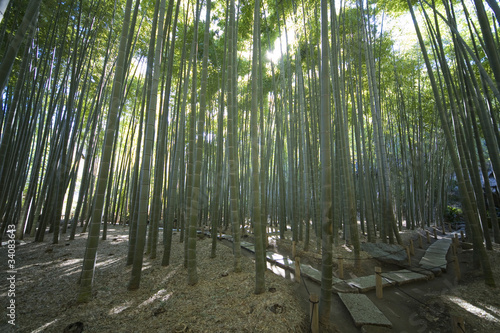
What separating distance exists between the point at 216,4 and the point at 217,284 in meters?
6.23

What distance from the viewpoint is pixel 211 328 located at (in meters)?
2.06

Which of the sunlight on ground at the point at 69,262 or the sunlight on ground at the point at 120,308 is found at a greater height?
the sunlight on ground at the point at 69,262

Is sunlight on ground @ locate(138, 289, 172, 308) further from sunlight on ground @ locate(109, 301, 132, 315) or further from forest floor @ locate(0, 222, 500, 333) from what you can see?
sunlight on ground @ locate(109, 301, 132, 315)

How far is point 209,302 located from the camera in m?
2.53

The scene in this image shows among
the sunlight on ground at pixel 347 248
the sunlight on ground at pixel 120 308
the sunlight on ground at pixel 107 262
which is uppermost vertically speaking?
the sunlight on ground at pixel 347 248

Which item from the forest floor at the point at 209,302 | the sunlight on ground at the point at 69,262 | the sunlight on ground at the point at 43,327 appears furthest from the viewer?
the sunlight on ground at the point at 69,262

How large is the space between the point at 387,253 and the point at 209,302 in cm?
372

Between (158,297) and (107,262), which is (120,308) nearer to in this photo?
(158,297)

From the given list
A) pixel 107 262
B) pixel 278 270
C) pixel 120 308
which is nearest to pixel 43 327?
pixel 120 308

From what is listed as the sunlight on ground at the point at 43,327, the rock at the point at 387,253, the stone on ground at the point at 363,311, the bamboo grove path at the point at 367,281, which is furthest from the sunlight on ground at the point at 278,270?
the sunlight on ground at the point at 43,327

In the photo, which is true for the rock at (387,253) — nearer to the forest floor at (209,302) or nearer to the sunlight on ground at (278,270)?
the forest floor at (209,302)

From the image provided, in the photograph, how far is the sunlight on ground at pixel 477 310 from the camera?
2.27 m

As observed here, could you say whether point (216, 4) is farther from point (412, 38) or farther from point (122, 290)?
point (412, 38)

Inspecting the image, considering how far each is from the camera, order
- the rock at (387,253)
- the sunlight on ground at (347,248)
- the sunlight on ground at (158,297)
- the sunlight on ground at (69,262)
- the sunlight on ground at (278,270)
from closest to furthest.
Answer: the sunlight on ground at (158,297), the sunlight on ground at (278,270), the sunlight on ground at (69,262), the rock at (387,253), the sunlight on ground at (347,248)
